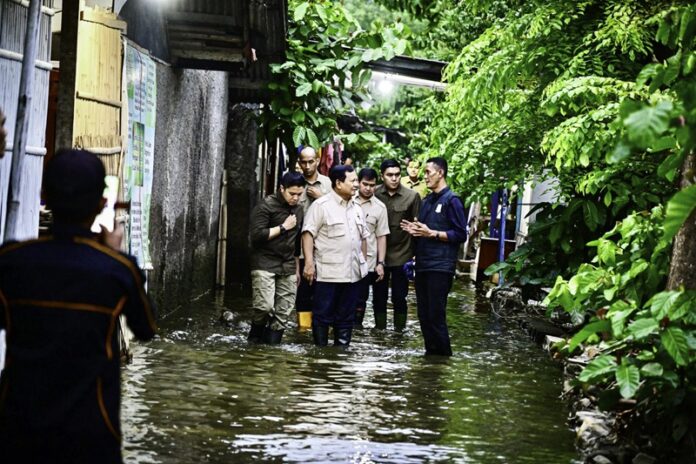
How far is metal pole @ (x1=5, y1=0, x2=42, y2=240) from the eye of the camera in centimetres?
675

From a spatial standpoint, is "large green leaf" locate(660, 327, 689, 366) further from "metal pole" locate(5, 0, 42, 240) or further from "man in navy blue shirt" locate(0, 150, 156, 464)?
"metal pole" locate(5, 0, 42, 240)

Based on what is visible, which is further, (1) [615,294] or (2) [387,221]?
(2) [387,221]

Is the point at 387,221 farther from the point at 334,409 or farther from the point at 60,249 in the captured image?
the point at 60,249

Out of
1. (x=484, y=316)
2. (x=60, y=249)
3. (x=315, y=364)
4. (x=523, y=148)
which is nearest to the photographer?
(x=60, y=249)

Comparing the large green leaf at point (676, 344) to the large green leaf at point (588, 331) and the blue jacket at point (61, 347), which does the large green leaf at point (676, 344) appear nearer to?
the large green leaf at point (588, 331)

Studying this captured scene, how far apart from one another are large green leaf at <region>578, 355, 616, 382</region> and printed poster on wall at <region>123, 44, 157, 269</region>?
5354 millimetres

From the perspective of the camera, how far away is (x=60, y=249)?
413 centimetres

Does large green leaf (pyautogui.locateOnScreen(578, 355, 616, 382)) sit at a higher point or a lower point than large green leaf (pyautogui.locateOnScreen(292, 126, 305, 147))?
lower

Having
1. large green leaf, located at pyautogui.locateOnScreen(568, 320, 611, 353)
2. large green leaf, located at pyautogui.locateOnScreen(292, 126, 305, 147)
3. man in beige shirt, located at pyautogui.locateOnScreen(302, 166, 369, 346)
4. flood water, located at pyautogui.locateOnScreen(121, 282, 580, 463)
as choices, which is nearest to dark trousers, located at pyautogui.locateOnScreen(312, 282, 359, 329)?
man in beige shirt, located at pyautogui.locateOnScreen(302, 166, 369, 346)

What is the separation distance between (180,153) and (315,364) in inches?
191

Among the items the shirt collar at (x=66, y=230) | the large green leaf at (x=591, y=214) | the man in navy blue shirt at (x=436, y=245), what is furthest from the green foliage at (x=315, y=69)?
the shirt collar at (x=66, y=230)

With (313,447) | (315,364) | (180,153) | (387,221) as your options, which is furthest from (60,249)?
(180,153)

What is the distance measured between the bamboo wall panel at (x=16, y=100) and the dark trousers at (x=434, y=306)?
462 centimetres

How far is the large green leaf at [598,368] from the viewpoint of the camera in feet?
22.9
